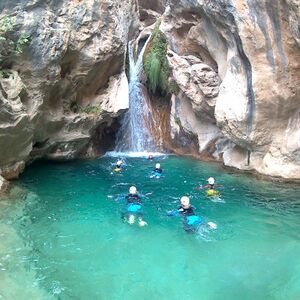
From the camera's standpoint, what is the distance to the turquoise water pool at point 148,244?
7332 millimetres

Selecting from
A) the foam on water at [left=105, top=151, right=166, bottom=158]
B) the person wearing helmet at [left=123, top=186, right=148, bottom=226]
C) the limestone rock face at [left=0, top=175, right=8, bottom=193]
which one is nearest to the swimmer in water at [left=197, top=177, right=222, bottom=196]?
the person wearing helmet at [left=123, top=186, right=148, bottom=226]

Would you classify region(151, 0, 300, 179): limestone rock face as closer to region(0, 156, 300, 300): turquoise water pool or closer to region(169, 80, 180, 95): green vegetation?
region(169, 80, 180, 95): green vegetation

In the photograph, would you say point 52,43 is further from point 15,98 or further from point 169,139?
point 169,139

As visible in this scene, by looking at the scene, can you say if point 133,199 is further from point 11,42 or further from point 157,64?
point 157,64

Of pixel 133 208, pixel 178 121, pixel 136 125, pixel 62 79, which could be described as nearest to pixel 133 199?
pixel 133 208

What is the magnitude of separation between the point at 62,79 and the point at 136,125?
605cm

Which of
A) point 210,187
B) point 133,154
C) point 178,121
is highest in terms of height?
point 210,187

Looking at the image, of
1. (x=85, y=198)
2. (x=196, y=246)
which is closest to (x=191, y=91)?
(x=85, y=198)

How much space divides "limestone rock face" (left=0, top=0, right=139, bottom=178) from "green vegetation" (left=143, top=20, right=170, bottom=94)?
162 centimetres

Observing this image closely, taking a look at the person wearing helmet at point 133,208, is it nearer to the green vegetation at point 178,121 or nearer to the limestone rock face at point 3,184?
the limestone rock face at point 3,184

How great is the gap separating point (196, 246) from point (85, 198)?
4.87 m

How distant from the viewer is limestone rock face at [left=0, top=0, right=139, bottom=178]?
13.3m

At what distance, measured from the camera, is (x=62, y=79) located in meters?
15.9

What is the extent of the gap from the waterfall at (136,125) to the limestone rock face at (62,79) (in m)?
1.61
